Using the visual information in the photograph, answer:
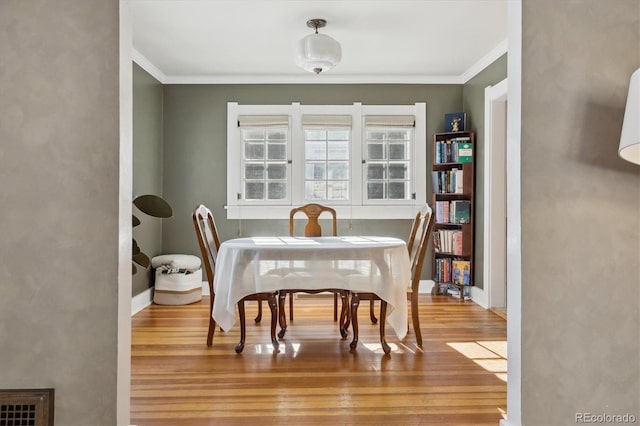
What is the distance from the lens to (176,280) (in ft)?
16.7

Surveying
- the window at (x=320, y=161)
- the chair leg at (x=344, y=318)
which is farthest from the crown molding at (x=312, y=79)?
the chair leg at (x=344, y=318)

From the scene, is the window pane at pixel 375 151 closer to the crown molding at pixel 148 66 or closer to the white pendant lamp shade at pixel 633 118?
the crown molding at pixel 148 66

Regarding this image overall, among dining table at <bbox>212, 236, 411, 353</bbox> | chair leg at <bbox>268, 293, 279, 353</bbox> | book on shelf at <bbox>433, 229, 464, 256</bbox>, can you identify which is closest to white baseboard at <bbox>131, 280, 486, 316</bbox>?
book on shelf at <bbox>433, 229, 464, 256</bbox>

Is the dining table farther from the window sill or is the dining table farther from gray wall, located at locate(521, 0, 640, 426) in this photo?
the window sill

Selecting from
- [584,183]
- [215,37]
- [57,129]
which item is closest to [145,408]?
[57,129]

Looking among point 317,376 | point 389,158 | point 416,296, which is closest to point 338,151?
point 389,158

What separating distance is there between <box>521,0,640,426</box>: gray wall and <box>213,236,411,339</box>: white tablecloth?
4.74 ft

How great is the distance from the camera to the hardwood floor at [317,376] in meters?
2.31

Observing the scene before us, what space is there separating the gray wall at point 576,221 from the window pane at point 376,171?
3.86 meters

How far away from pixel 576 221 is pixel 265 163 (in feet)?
13.8

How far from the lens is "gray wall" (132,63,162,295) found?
484 cm

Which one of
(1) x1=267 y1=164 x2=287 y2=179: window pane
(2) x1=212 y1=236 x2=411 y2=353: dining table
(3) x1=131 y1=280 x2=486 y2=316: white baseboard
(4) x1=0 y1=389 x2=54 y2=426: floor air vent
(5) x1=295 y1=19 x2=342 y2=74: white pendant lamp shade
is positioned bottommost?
(3) x1=131 y1=280 x2=486 y2=316: white baseboard

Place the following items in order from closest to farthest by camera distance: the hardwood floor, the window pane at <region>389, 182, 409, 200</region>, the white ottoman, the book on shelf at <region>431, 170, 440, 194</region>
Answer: the hardwood floor, the white ottoman, the book on shelf at <region>431, 170, 440, 194</region>, the window pane at <region>389, 182, 409, 200</region>

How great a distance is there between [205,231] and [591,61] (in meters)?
2.77
